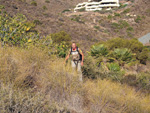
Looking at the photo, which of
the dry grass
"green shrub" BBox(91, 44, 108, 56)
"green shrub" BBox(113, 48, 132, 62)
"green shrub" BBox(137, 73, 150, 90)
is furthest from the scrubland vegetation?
"green shrub" BBox(113, 48, 132, 62)

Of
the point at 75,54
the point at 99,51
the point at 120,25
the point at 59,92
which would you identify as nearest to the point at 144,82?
the point at 75,54

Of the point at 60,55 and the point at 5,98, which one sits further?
the point at 60,55

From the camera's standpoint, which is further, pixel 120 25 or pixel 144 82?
pixel 120 25

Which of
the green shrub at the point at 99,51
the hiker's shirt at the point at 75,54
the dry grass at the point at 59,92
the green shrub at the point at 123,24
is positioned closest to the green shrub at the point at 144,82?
the dry grass at the point at 59,92

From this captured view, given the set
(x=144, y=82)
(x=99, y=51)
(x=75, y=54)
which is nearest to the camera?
(x=75, y=54)

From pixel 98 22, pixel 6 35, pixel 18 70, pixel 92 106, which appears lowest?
pixel 92 106

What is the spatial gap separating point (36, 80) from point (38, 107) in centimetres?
116

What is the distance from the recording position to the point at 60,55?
580 centimetres

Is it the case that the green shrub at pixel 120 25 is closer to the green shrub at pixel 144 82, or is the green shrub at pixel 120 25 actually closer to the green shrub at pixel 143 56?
the green shrub at pixel 143 56

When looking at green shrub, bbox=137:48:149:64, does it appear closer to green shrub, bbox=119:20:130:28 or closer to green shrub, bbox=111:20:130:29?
green shrub, bbox=111:20:130:29

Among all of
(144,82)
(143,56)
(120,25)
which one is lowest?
(144,82)

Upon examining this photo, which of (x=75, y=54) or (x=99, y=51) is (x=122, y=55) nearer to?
(x=99, y=51)

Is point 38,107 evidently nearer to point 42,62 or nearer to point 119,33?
point 42,62

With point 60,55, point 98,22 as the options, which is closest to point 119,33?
point 98,22
